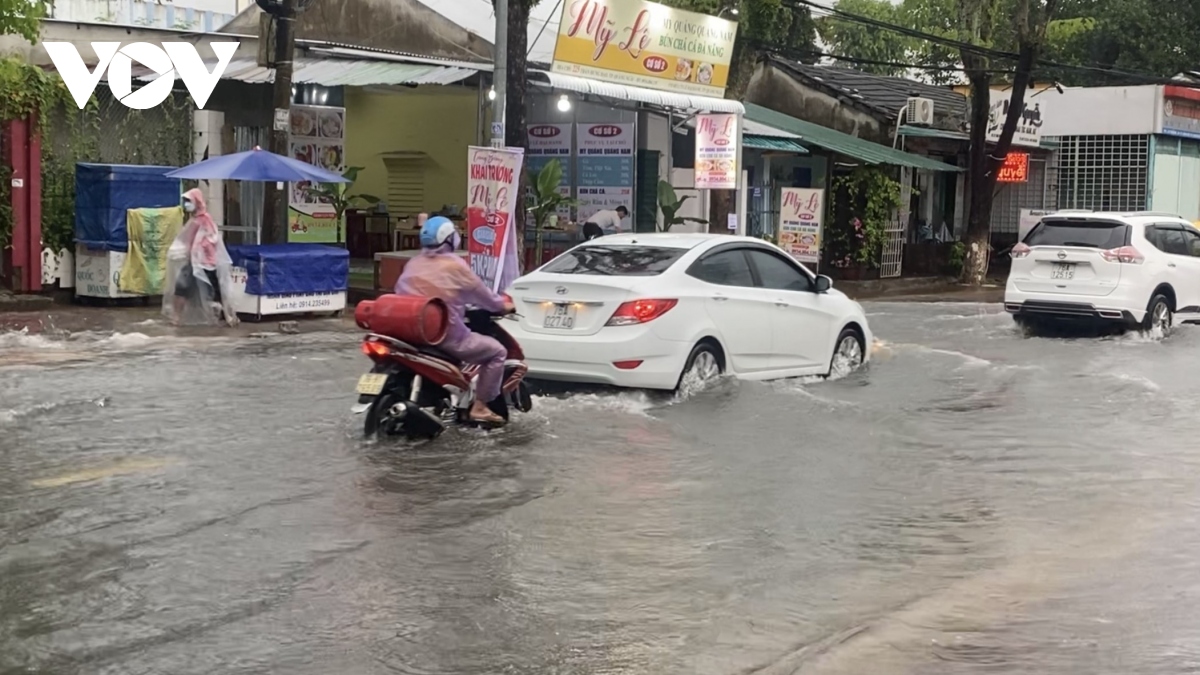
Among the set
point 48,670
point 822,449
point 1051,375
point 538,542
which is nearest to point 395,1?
point 1051,375

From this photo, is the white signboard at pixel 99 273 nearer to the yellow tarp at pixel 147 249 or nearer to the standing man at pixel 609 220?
the yellow tarp at pixel 147 249

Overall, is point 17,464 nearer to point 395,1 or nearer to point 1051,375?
point 1051,375

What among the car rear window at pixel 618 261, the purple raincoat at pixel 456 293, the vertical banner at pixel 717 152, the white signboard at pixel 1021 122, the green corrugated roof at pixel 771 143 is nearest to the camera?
the purple raincoat at pixel 456 293

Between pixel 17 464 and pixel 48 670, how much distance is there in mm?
4165

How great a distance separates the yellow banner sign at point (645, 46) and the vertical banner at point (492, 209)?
521cm

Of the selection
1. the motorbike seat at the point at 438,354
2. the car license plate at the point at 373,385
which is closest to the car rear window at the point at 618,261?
the motorbike seat at the point at 438,354

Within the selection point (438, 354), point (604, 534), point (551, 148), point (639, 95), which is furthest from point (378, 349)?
point (551, 148)

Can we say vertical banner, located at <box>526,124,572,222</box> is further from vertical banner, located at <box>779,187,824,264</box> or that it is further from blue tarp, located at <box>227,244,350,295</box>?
blue tarp, located at <box>227,244,350,295</box>

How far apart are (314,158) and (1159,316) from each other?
12.8m

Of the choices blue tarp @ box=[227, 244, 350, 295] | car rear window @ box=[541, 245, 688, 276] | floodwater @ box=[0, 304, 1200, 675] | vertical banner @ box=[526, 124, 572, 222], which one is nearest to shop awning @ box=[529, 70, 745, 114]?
vertical banner @ box=[526, 124, 572, 222]

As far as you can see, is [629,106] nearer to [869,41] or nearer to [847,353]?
[847,353]

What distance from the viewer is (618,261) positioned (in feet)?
39.6

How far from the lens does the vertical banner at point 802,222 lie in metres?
25.2

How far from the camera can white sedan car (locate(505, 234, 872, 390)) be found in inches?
446
